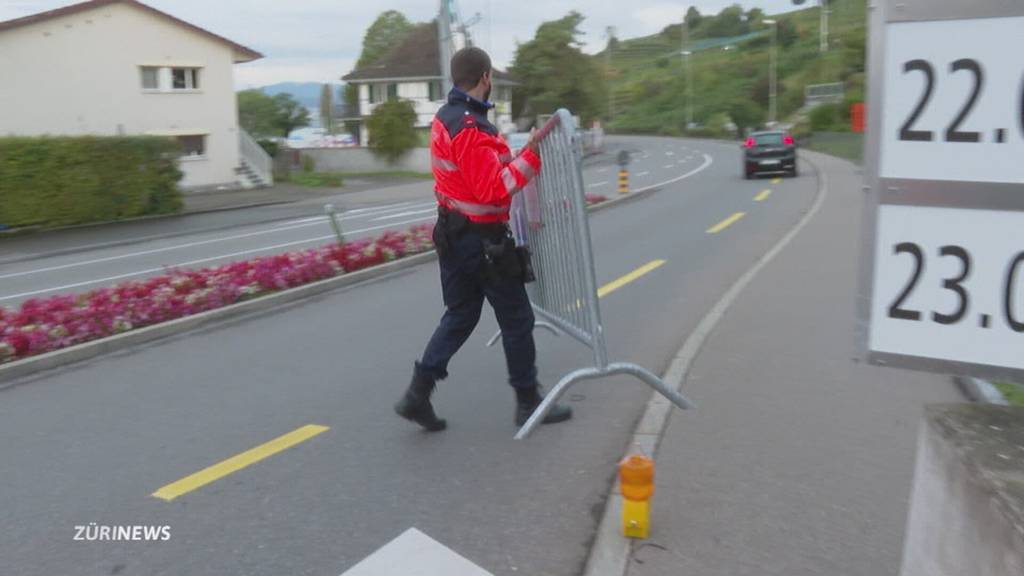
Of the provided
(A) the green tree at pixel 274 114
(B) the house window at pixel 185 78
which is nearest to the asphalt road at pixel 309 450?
(B) the house window at pixel 185 78

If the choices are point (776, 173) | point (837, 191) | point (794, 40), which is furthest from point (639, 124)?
point (837, 191)

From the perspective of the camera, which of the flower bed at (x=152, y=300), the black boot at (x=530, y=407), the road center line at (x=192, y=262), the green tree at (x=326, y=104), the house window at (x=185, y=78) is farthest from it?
the green tree at (x=326, y=104)

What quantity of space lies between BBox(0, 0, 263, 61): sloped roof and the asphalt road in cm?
2737

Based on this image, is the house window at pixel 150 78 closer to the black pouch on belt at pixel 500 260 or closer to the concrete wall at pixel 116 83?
the concrete wall at pixel 116 83

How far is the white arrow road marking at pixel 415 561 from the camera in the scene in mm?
3732

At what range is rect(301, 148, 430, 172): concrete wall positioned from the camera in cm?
5456

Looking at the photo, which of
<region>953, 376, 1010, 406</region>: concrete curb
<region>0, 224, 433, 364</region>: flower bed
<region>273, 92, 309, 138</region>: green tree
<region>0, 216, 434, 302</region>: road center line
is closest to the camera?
<region>953, 376, 1010, 406</region>: concrete curb

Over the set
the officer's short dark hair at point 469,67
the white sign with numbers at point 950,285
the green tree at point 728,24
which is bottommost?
the white sign with numbers at point 950,285

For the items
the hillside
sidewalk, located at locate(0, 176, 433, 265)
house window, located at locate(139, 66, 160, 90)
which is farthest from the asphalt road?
the hillside

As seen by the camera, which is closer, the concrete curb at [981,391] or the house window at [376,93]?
the concrete curb at [981,391]

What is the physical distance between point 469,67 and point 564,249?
1.24 metres

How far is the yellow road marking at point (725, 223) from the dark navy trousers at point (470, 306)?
12.0 m

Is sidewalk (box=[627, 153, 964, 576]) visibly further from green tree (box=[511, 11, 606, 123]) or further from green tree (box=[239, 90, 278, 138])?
green tree (box=[239, 90, 278, 138])

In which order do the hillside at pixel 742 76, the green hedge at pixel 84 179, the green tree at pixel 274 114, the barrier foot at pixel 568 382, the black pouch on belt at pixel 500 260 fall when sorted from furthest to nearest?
the hillside at pixel 742 76 < the green tree at pixel 274 114 < the green hedge at pixel 84 179 < the barrier foot at pixel 568 382 < the black pouch on belt at pixel 500 260
